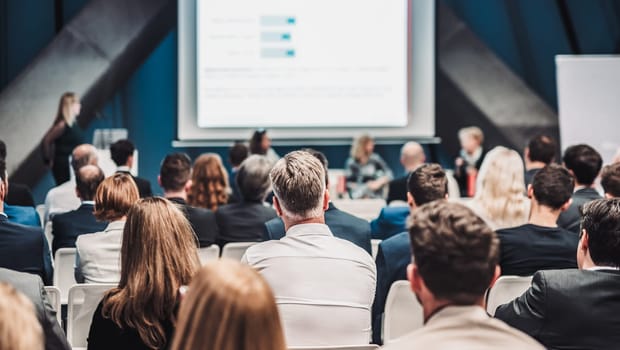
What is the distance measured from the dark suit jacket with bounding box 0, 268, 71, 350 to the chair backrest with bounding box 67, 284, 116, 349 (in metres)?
0.59

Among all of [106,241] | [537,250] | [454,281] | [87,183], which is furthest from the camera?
[87,183]

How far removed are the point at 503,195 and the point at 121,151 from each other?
270cm

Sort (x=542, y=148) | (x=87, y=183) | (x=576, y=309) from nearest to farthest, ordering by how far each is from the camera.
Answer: (x=576, y=309)
(x=87, y=183)
(x=542, y=148)

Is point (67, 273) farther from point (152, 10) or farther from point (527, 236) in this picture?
point (152, 10)

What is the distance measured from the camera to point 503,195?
16.4ft

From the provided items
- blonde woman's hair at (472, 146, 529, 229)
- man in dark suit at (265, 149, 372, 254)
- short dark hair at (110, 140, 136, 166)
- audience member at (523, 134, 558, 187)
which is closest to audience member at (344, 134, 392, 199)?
audience member at (523, 134, 558, 187)

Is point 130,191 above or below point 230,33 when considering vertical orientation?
below

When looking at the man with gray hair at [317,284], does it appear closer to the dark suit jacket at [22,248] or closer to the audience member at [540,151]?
the dark suit jacket at [22,248]

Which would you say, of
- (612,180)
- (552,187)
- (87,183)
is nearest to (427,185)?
(552,187)

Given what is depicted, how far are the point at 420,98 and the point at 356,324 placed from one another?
6025 mm

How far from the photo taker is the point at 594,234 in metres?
2.65

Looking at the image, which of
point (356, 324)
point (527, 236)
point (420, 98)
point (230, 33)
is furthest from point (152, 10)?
point (356, 324)

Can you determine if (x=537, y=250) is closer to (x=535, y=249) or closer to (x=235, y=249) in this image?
(x=535, y=249)

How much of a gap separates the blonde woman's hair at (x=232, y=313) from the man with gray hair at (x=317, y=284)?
4.43ft
